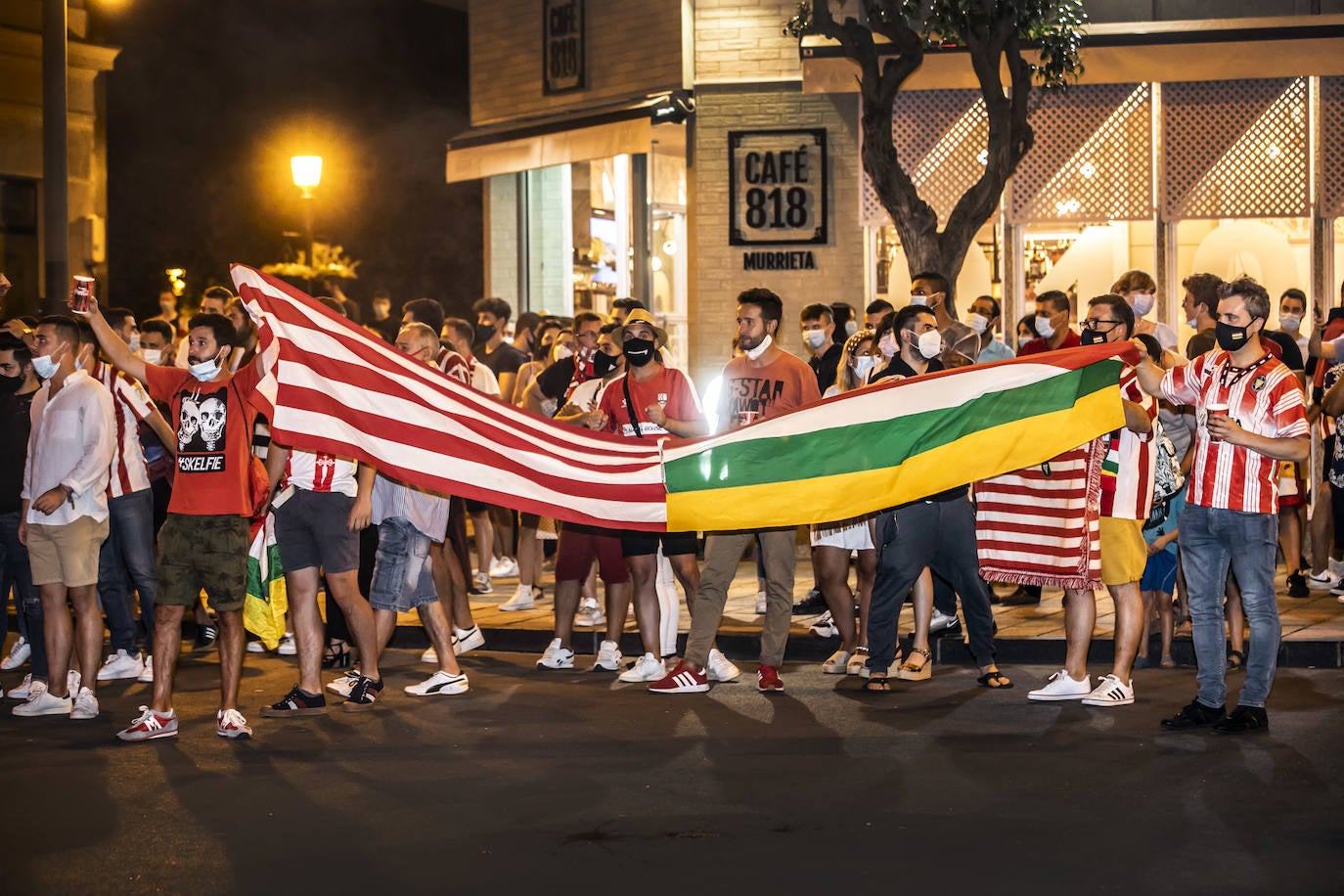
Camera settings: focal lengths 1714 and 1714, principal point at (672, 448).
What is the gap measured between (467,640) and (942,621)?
3046 mm

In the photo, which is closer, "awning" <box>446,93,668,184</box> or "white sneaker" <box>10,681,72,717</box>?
"white sneaker" <box>10,681,72,717</box>

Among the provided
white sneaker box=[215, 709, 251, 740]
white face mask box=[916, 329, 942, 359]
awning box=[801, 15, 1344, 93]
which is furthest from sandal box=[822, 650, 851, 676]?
awning box=[801, 15, 1344, 93]

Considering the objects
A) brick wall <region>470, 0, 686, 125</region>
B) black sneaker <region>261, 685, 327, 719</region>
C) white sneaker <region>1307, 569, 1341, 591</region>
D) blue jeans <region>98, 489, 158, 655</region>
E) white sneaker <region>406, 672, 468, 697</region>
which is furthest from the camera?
brick wall <region>470, 0, 686, 125</region>

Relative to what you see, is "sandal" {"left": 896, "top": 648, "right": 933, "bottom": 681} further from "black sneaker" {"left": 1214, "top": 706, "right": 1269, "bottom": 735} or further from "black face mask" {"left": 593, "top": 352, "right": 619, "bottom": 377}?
"black face mask" {"left": 593, "top": 352, "right": 619, "bottom": 377}

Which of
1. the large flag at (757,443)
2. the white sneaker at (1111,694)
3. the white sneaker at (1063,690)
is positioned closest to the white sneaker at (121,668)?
the large flag at (757,443)

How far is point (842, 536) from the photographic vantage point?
32.5 ft

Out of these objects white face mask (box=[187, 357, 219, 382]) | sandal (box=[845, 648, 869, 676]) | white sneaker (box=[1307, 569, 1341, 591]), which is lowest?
sandal (box=[845, 648, 869, 676])

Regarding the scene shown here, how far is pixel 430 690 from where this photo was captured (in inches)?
381

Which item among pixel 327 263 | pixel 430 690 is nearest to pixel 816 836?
pixel 430 690

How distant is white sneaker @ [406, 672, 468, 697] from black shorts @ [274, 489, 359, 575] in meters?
0.98

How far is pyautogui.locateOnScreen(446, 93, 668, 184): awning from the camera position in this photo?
17250 millimetres

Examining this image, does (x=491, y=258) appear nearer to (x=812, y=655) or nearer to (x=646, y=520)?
(x=812, y=655)

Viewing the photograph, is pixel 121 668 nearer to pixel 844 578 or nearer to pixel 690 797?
pixel 844 578

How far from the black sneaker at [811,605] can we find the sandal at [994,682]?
8.34ft
